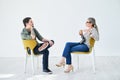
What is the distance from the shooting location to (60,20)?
7.19 metres

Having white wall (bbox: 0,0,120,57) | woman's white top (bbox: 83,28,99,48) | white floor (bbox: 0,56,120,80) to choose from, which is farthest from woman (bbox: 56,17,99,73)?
white wall (bbox: 0,0,120,57)

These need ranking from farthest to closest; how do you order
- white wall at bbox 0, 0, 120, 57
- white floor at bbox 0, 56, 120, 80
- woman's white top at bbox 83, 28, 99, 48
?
1. white wall at bbox 0, 0, 120, 57
2. woman's white top at bbox 83, 28, 99, 48
3. white floor at bbox 0, 56, 120, 80

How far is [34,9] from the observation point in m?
7.25

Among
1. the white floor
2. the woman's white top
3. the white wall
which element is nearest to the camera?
the white floor

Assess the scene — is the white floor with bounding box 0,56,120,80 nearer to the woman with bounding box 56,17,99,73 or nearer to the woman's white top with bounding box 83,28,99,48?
the woman with bounding box 56,17,99,73

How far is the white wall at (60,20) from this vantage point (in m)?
7.10

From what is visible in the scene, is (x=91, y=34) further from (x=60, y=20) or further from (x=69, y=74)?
(x=60, y=20)

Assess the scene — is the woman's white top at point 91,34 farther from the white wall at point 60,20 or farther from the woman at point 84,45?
the white wall at point 60,20

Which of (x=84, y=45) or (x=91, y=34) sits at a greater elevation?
(x=91, y=34)

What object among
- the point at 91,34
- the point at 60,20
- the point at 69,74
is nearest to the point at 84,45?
the point at 91,34

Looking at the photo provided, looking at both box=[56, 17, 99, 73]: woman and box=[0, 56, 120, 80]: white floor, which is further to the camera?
box=[56, 17, 99, 73]: woman

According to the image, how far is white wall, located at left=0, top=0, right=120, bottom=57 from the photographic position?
23.3ft

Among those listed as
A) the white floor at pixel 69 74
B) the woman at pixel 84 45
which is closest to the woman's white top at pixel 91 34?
the woman at pixel 84 45

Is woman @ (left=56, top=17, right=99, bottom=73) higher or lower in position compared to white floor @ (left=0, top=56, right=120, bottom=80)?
higher
